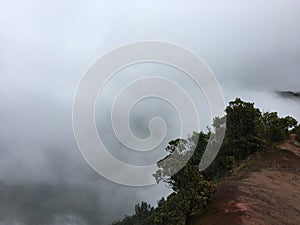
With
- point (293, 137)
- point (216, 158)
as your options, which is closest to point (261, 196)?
point (216, 158)

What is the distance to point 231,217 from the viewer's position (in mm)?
23328

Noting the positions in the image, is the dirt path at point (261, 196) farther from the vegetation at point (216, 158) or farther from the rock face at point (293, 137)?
the rock face at point (293, 137)

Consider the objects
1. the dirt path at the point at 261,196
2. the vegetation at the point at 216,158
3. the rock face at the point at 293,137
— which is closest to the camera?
the dirt path at the point at 261,196

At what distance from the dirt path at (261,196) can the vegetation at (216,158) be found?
1.53m

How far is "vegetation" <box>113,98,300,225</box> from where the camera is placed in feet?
87.2

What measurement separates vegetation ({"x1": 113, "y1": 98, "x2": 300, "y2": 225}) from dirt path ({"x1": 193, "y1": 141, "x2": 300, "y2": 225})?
153 centimetres

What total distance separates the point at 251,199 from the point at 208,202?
3.59m

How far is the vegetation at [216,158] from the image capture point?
26.6 metres

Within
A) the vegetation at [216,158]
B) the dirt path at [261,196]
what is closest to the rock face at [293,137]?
the vegetation at [216,158]

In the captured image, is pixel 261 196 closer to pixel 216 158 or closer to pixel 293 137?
pixel 216 158

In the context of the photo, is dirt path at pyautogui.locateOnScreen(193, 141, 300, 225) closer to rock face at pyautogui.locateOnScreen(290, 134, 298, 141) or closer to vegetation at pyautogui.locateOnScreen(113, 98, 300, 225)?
vegetation at pyautogui.locateOnScreen(113, 98, 300, 225)

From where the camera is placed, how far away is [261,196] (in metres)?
27.0

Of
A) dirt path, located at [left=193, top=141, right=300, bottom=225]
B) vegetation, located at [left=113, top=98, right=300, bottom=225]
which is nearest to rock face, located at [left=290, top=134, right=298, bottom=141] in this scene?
vegetation, located at [left=113, top=98, right=300, bottom=225]

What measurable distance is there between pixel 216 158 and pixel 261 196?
1328 cm
